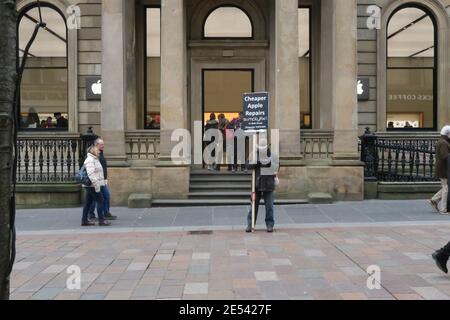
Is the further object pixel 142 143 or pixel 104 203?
pixel 142 143

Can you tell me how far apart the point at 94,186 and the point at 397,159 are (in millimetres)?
8829

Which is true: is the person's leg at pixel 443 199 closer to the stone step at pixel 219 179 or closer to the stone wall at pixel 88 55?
the stone step at pixel 219 179

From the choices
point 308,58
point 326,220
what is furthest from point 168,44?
point 326,220

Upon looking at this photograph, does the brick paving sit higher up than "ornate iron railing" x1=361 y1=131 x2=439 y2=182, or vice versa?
"ornate iron railing" x1=361 y1=131 x2=439 y2=182

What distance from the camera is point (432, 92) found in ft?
55.9

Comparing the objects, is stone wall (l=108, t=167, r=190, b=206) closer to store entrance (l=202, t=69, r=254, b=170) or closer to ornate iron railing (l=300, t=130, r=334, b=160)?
store entrance (l=202, t=69, r=254, b=170)

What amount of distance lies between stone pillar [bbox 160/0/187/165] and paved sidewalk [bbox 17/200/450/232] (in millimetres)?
2201

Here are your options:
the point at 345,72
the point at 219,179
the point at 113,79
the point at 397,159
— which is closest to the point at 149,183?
the point at 219,179

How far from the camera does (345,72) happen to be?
14070 millimetres

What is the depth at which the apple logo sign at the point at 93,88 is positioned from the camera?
637 inches

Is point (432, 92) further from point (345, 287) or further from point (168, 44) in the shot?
point (345, 287)

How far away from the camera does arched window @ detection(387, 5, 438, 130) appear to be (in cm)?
1700

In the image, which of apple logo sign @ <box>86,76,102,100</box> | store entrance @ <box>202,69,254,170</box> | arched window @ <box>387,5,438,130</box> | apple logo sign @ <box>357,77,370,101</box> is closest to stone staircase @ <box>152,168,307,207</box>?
store entrance @ <box>202,69,254,170</box>

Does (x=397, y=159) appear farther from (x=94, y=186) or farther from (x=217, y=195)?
(x=94, y=186)
